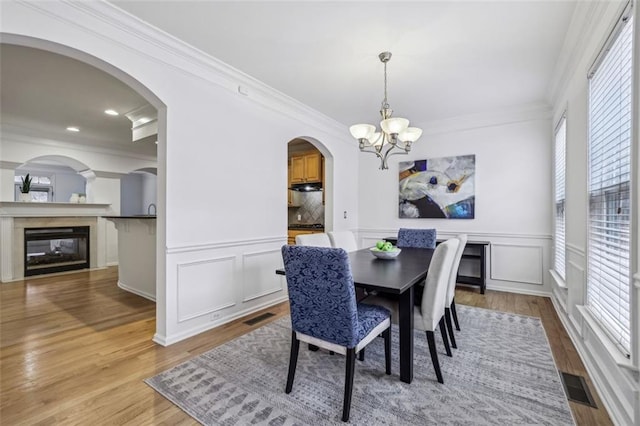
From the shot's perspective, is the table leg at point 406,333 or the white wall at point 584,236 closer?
the white wall at point 584,236

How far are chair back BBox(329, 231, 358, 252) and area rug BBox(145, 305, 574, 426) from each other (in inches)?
41.3

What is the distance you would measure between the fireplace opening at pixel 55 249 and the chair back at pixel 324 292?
245 inches

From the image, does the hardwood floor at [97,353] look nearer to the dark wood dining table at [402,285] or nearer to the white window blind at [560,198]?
the white window blind at [560,198]

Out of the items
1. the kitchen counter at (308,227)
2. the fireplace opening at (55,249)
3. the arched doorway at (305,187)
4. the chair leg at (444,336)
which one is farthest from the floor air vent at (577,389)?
the fireplace opening at (55,249)

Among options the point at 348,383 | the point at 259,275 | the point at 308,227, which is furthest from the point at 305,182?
the point at 348,383

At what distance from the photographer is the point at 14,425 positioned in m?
1.57

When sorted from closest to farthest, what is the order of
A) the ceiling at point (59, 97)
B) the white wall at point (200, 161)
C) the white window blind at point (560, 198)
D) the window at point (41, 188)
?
the white wall at point (200, 161), the ceiling at point (59, 97), the white window blind at point (560, 198), the window at point (41, 188)

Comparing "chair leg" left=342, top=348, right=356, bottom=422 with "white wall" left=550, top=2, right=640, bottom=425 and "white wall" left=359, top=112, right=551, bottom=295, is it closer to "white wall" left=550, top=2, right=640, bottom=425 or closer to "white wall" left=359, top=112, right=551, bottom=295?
"white wall" left=550, top=2, right=640, bottom=425

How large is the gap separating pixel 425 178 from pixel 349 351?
3.73 meters

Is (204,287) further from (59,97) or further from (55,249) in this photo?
(55,249)

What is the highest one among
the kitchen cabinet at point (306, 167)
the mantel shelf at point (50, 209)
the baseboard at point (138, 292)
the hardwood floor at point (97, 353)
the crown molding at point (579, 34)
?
the crown molding at point (579, 34)

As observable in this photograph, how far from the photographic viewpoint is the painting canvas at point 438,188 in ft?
14.6

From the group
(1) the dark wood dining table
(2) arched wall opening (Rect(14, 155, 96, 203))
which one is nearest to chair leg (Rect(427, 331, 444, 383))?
(1) the dark wood dining table

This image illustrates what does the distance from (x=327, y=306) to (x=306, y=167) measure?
13.8 feet
